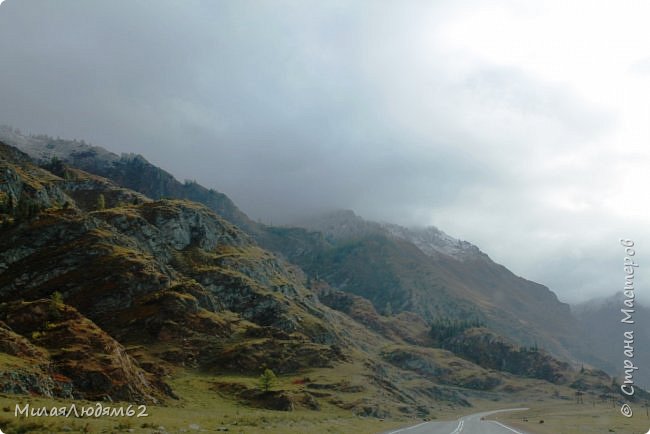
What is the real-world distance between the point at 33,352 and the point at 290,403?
5705 cm

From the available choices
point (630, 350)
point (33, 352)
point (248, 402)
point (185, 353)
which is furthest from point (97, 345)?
point (630, 350)

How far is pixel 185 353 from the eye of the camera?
151 m

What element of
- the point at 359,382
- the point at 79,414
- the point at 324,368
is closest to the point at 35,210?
the point at 324,368

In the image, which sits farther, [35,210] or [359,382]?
[35,210]

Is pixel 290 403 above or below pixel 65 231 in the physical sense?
below

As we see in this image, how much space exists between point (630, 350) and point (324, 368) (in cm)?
13130

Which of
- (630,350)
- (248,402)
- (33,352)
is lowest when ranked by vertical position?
(248,402)

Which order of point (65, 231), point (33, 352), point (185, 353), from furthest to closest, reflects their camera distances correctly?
point (65, 231)
point (185, 353)
point (33, 352)

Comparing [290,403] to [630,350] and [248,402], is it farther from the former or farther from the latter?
[630,350]

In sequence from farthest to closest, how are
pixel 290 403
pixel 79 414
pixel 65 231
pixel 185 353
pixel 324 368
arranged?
1. pixel 65 231
2. pixel 324 368
3. pixel 185 353
4. pixel 290 403
5. pixel 79 414

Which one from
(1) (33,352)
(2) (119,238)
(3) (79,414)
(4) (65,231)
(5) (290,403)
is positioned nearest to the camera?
(3) (79,414)

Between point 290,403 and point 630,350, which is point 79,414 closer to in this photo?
point 630,350

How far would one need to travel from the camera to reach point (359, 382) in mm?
157875

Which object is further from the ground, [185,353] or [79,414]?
[79,414]
